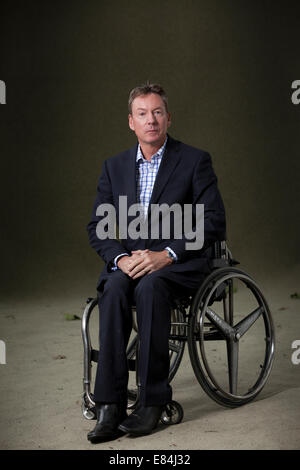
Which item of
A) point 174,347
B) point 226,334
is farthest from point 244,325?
point 174,347

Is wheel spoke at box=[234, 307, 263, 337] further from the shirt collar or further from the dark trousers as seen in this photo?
the shirt collar

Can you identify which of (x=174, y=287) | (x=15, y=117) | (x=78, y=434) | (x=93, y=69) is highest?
(x=93, y=69)

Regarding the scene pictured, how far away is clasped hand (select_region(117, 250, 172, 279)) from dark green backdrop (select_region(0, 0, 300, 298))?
135 inches

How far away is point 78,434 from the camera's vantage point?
2707 mm

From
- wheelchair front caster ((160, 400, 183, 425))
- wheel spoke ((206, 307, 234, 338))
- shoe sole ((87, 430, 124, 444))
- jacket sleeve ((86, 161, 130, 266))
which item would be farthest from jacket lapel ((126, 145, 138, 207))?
shoe sole ((87, 430, 124, 444))

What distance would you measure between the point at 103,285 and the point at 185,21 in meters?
4.42

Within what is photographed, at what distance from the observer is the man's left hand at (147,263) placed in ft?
9.07

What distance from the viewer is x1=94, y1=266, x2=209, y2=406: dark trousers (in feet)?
8.55

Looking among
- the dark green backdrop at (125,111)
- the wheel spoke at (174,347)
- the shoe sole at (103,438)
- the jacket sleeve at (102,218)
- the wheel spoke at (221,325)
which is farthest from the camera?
the dark green backdrop at (125,111)

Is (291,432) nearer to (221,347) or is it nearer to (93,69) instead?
(221,347)

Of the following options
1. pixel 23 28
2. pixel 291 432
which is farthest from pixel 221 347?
pixel 23 28

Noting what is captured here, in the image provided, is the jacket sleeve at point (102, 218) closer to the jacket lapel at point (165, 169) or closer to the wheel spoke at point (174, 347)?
the jacket lapel at point (165, 169)

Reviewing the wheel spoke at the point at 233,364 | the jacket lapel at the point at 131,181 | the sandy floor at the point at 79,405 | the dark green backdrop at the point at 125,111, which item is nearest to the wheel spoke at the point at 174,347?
the sandy floor at the point at 79,405

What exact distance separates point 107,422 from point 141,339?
0.30 m
